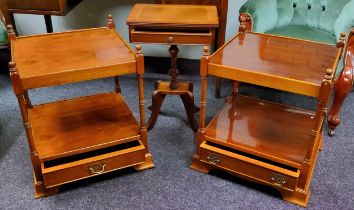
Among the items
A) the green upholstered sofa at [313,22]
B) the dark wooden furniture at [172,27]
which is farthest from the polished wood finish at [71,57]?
the green upholstered sofa at [313,22]

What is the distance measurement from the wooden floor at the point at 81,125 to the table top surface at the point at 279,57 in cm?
52

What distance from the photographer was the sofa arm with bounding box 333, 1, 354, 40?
1.76 meters

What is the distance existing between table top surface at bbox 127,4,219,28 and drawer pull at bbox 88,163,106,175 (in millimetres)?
612

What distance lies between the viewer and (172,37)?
5.22 feet

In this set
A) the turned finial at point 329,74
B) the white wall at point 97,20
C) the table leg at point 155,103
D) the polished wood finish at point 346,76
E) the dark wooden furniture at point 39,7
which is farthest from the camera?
the white wall at point 97,20

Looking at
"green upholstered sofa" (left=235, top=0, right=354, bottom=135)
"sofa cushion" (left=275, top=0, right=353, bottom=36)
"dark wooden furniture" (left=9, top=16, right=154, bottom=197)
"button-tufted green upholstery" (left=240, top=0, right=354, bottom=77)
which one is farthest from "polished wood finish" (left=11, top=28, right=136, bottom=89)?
"sofa cushion" (left=275, top=0, right=353, bottom=36)

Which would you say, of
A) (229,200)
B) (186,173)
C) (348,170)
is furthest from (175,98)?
(348,170)

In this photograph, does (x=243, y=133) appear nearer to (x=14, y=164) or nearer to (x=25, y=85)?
(x=25, y=85)

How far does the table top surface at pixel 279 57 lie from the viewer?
132cm

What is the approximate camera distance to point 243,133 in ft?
5.13

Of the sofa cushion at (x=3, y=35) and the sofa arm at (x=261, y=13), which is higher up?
the sofa arm at (x=261, y=13)

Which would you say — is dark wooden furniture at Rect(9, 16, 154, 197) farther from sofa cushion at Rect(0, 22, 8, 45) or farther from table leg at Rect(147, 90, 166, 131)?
sofa cushion at Rect(0, 22, 8, 45)

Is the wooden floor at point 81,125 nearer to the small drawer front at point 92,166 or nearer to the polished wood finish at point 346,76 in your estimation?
the small drawer front at point 92,166

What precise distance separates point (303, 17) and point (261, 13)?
1.04ft
